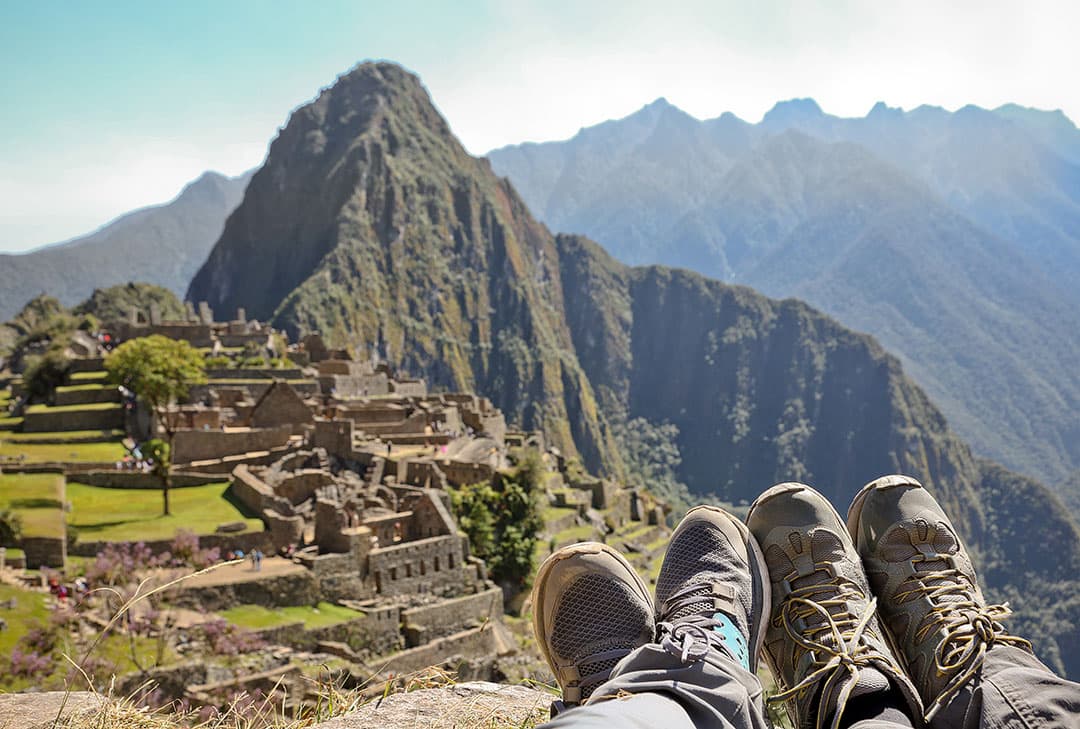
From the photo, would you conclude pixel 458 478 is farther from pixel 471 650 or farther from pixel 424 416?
pixel 471 650

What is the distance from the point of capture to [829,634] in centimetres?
407

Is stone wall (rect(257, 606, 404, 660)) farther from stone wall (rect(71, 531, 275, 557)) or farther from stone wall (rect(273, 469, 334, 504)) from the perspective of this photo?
stone wall (rect(273, 469, 334, 504))

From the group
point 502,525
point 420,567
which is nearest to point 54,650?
point 420,567

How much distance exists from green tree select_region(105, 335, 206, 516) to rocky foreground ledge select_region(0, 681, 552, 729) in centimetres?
2243

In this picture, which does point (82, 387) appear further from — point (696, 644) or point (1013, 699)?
point (1013, 699)

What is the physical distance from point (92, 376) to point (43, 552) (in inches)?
907

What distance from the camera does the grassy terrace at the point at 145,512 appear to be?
1906 centimetres

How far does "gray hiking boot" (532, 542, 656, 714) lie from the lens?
4.06 m

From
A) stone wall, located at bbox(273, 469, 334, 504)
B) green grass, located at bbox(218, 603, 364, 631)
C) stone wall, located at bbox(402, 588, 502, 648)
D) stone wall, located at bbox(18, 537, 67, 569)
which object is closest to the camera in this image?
green grass, located at bbox(218, 603, 364, 631)

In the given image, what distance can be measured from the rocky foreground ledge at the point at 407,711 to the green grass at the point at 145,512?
15754 millimetres

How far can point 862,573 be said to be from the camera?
183 inches

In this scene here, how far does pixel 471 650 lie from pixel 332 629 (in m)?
3.45

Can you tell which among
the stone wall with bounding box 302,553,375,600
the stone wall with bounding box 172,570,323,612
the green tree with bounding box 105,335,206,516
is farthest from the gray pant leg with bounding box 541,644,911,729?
the green tree with bounding box 105,335,206,516

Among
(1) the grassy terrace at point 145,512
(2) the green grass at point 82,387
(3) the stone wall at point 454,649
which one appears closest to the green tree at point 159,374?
(1) the grassy terrace at point 145,512
